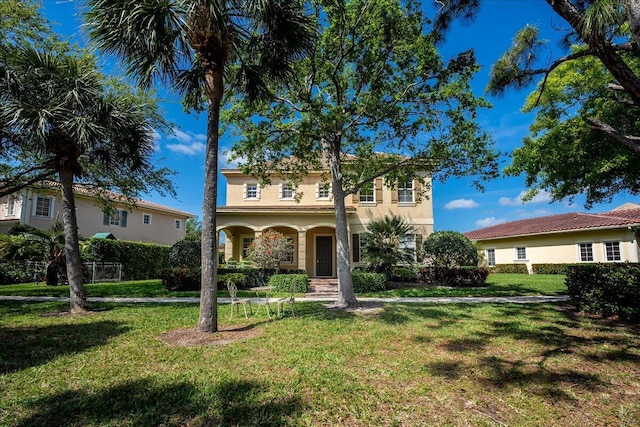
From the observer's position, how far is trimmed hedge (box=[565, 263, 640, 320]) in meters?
8.26

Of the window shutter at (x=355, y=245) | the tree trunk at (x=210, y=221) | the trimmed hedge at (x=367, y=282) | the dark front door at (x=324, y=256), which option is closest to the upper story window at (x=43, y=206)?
the dark front door at (x=324, y=256)

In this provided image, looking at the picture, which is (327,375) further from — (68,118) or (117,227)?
(117,227)

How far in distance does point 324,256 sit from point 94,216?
18.2m

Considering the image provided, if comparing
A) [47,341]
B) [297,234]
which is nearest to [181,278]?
[297,234]

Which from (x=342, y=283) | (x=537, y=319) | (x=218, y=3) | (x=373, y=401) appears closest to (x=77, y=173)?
(x=218, y=3)

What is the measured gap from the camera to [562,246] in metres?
24.1

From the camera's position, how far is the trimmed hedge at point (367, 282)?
1484 centimetres

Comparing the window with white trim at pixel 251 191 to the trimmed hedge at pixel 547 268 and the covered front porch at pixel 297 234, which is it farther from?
the trimmed hedge at pixel 547 268

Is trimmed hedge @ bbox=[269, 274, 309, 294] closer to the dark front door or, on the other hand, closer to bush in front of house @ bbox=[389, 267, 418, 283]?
bush in front of house @ bbox=[389, 267, 418, 283]

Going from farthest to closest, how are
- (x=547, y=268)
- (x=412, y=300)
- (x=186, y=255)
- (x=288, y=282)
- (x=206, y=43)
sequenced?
(x=547, y=268) → (x=186, y=255) → (x=288, y=282) → (x=412, y=300) → (x=206, y=43)

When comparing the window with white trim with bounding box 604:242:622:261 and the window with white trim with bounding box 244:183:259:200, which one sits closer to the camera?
the window with white trim with bounding box 604:242:622:261

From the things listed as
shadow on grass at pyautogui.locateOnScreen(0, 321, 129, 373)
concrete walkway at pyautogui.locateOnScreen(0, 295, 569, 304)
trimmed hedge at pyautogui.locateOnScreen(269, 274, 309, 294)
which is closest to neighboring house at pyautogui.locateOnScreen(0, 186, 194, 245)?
concrete walkway at pyautogui.locateOnScreen(0, 295, 569, 304)

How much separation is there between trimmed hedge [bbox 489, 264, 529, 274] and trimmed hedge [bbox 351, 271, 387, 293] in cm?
1771

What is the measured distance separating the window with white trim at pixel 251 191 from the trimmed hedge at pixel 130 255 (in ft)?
22.1
